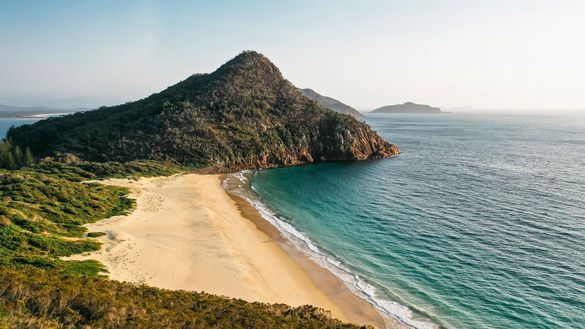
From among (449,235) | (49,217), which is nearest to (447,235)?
(449,235)

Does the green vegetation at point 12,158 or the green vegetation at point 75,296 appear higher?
the green vegetation at point 12,158

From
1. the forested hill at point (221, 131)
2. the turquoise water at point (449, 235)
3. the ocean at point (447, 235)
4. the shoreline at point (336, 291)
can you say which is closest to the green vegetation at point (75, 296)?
the shoreline at point (336, 291)

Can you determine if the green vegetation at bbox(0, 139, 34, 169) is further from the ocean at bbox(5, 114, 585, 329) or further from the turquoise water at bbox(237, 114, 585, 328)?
the turquoise water at bbox(237, 114, 585, 328)

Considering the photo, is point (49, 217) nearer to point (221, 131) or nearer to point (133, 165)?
point (133, 165)

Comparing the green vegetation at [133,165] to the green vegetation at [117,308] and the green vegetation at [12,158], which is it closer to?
the green vegetation at [117,308]

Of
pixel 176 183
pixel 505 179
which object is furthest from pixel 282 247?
pixel 505 179

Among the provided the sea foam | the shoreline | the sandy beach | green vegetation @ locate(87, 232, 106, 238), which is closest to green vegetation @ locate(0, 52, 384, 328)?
green vegetation @ locate(87, 232, 106, 238)
